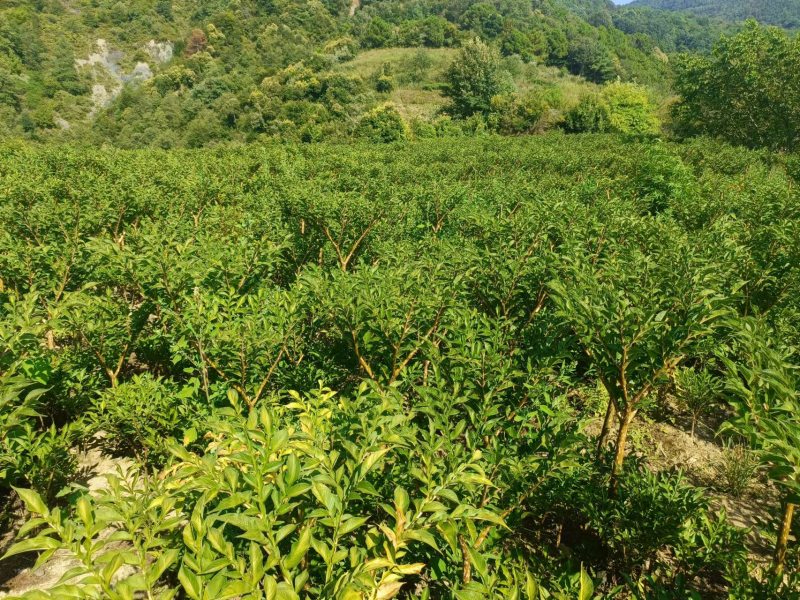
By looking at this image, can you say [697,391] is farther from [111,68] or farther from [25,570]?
[111,68]

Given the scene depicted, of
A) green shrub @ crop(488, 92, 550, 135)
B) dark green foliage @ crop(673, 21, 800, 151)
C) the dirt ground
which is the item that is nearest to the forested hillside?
green shrub @ crop(488, 92, 550, 135)

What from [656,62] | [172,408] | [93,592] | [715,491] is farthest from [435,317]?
[656,62]

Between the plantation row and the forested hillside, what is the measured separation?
38.4 meters

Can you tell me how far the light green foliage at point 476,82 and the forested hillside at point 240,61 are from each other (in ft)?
16.6

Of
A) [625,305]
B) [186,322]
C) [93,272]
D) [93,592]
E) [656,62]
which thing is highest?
[656,62]

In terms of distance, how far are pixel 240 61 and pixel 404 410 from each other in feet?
303

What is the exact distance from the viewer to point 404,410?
3.04 meters

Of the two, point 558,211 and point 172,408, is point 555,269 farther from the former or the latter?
point 172,408

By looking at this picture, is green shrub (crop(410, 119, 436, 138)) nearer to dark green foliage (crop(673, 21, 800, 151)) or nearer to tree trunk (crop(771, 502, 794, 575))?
dark green foliage (crop(673, 21, 800, 151))

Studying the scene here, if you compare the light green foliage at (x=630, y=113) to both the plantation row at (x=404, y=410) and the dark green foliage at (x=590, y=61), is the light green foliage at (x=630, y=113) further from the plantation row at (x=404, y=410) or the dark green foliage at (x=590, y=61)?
the dark green foliage at (x=590, y=61)

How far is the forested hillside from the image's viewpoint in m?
50.8

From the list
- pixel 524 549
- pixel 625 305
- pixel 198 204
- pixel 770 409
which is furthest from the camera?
pixel 198 204

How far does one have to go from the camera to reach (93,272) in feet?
17.6

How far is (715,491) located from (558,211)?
12.8 feet
